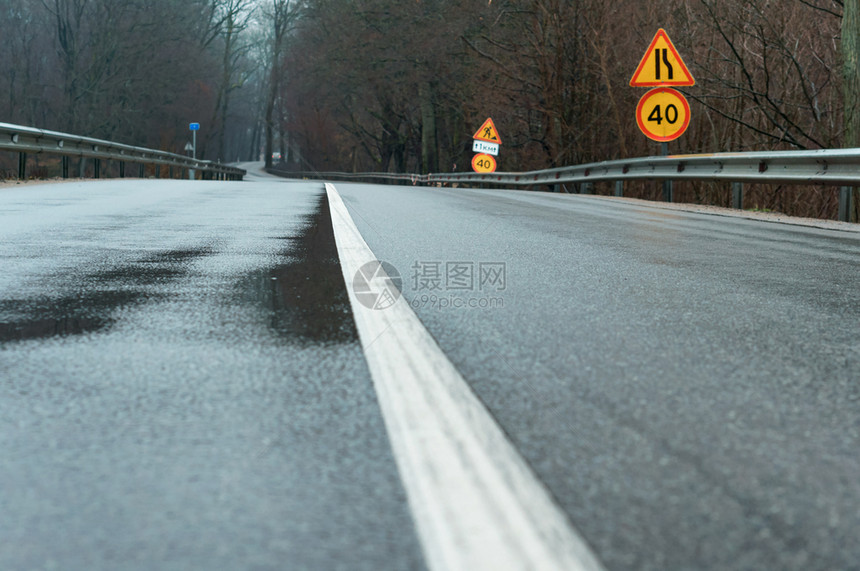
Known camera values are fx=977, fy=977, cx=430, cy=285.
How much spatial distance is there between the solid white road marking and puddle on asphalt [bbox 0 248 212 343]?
4.26 feet

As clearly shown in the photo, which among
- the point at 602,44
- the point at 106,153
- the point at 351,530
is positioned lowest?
the point at 351,530

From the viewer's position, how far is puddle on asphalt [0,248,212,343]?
12.6 feet

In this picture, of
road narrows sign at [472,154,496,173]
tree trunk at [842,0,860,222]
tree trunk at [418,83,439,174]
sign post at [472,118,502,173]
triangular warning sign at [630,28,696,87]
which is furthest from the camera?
tree trunk at [418,83,439,174]

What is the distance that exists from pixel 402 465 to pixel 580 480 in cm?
40

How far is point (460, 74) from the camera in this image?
130 feet

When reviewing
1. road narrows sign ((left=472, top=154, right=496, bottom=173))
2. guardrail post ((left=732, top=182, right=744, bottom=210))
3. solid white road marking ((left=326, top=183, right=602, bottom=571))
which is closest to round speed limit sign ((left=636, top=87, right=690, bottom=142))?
guardrail post ((left=732, top=182, right=744, bottom=210))

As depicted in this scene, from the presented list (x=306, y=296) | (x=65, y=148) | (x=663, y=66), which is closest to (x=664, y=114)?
(x=663, y=66)

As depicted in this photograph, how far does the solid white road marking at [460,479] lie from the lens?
5.74 feet

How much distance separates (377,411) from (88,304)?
234 cm

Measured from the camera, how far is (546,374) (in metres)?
3.18

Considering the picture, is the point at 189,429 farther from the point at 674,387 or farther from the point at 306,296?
the point at 306,296

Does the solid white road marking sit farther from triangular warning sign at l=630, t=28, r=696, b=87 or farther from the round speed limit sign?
the round speed limit sign

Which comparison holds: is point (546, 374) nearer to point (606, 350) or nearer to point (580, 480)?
point (606, 350)

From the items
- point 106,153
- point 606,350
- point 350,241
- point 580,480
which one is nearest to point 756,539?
point 580,480
